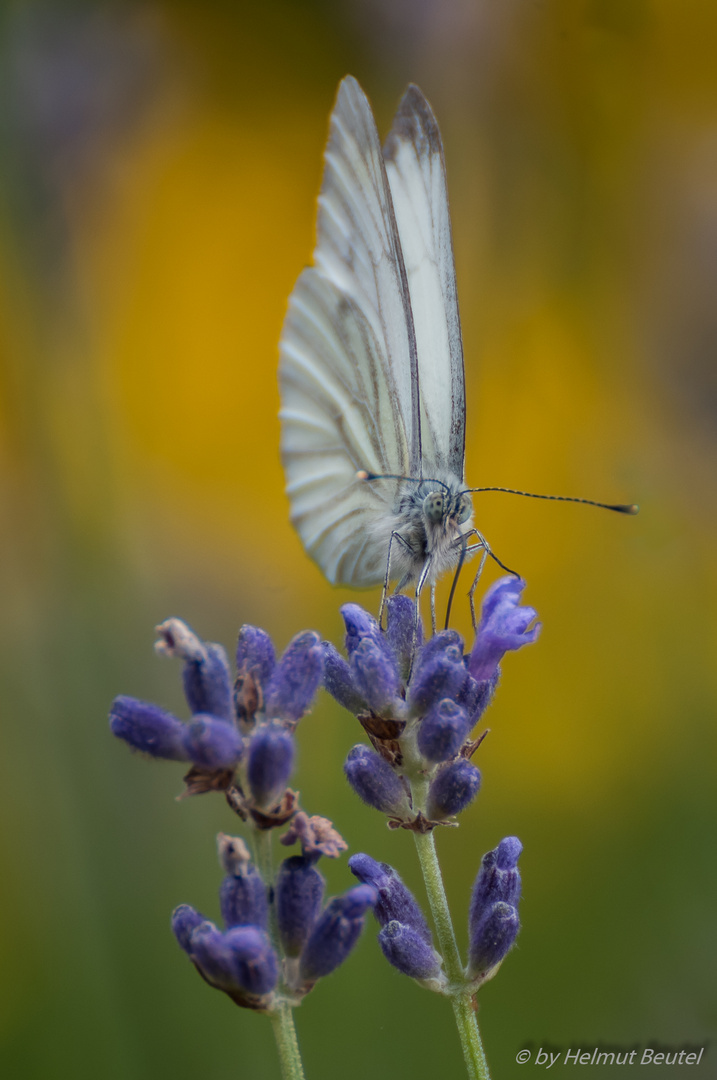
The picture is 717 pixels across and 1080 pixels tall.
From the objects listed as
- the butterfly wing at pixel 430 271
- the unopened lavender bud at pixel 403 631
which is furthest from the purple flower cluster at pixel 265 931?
the butterfly wing at pixel 430 271

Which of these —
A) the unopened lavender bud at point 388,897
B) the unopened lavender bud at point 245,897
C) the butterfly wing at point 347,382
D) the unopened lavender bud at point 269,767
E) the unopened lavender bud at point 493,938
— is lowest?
the unopened lavender bud at point 493,938

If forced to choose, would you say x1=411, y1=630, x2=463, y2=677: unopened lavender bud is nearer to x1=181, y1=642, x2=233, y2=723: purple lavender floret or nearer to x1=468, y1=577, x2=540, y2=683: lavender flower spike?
x1=468, y1=577, x2=540, y2=683: lavender flower spike

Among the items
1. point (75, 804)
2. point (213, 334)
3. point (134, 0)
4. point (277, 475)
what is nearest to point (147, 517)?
point (277, 475)

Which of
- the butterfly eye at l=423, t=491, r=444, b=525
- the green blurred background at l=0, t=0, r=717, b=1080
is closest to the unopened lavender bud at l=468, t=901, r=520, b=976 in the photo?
the butterfly eye at l=423, t=491, r=444, b=525

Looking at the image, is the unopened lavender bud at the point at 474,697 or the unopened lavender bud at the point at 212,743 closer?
the unopened lavender bud at the point at 212,743

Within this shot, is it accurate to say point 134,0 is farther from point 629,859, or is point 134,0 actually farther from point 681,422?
point 629,859

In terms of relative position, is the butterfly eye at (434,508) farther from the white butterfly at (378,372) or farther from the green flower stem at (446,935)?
the green flower stem at (446,935)

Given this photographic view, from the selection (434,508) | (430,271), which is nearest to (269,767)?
(434,508)
